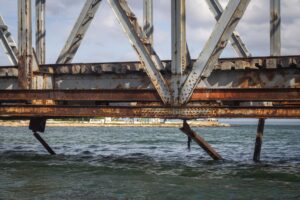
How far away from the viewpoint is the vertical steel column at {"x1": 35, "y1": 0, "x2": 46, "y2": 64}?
50.3 ft

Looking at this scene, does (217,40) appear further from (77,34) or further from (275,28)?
(77,34)

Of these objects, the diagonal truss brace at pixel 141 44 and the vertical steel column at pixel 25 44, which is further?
the vertical steel column at pixel 25 44

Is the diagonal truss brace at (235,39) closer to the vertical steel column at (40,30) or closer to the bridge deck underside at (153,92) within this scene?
the bridge deck underside at (153,92)

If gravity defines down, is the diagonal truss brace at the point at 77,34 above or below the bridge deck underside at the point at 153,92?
above

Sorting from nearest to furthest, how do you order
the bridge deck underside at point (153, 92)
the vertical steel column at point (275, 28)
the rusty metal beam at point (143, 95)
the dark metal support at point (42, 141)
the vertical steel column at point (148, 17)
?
the rusty metal beam at point (143, 95), the bridge deck underside at point (153, 92), the vertical steel column at point (275, 28), the vertical steel column at point (148, 17), the dark metal support at point (42, 141)

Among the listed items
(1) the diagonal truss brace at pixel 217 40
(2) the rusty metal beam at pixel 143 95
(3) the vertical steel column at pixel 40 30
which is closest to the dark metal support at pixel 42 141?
(3) the vertical steel column at pixel 40 30

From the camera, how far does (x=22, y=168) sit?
50.1ft

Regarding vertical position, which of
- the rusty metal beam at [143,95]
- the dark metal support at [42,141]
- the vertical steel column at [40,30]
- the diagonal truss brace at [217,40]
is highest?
the vertical steel column at [40,30]

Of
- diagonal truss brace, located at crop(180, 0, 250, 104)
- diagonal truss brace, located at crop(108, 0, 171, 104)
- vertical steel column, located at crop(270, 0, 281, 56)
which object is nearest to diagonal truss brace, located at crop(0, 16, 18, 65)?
diagonal truss brace, located at crop(108, 0, 171, 104)

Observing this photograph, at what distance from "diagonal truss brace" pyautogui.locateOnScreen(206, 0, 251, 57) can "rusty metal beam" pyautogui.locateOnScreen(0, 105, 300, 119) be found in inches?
168

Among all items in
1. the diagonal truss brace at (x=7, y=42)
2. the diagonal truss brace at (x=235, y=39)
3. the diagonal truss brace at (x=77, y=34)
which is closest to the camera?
the diagonal truss brace at (x=77, y=34)

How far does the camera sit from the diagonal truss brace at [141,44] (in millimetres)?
11195

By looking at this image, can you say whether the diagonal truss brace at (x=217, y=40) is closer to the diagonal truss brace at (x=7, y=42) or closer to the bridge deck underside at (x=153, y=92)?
the bridge deck underside at (x=153, y=92)

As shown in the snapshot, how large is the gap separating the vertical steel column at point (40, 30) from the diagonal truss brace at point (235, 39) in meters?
5.14
